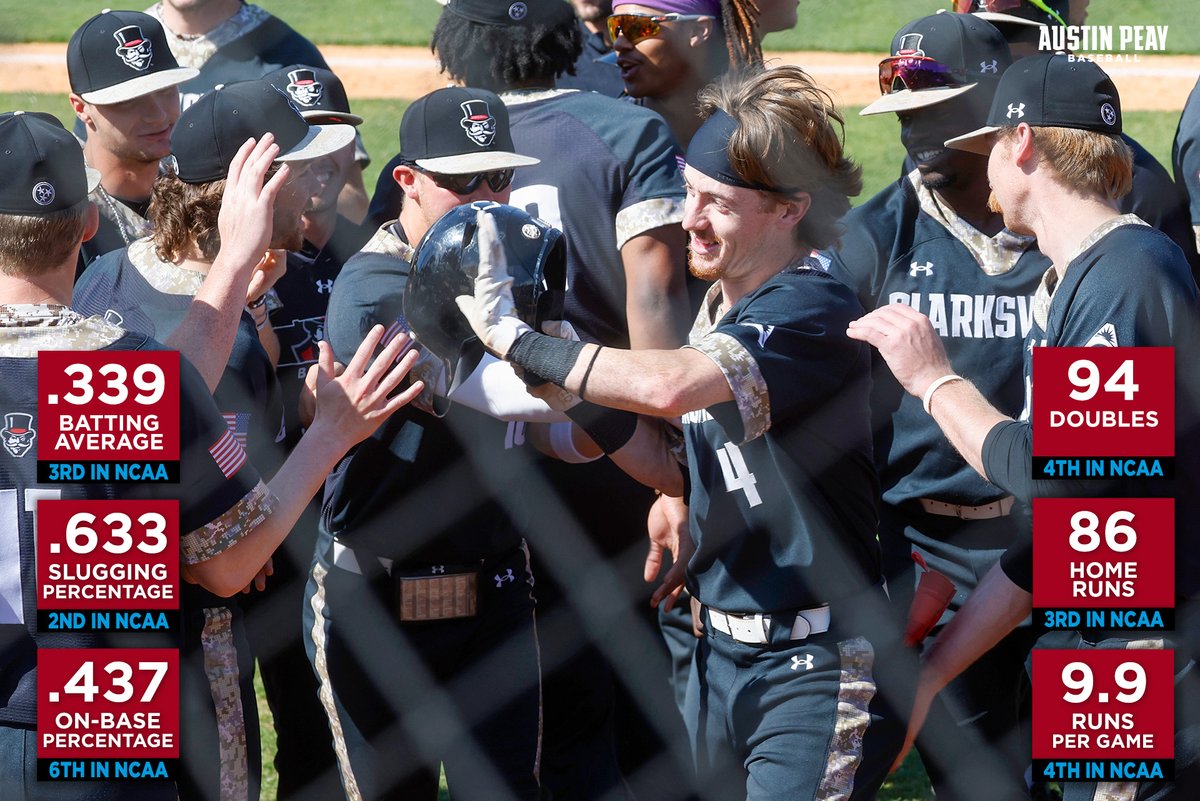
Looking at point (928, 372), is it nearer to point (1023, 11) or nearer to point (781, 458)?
point (781, 458)

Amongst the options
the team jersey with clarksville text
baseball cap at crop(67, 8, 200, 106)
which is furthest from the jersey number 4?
baseball cap at crop(67, 8, 200, 106)

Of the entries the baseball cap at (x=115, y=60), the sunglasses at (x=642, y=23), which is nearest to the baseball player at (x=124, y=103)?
the baseball cap at (x=115, y=60)

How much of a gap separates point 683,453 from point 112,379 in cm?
123

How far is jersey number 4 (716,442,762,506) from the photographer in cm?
259

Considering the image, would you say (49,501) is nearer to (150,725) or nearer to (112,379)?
(112,379)

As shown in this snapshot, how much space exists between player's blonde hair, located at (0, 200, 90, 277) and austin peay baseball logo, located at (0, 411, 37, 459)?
229mm

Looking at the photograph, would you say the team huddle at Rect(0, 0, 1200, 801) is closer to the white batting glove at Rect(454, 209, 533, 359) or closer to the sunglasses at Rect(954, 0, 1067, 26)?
the white batting glove at Rect(454, 209, 533, 359)

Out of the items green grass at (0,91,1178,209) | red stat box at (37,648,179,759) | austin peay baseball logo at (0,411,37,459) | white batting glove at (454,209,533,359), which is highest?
white batting glove at (454,209,533,359)

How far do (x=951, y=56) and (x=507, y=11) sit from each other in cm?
103

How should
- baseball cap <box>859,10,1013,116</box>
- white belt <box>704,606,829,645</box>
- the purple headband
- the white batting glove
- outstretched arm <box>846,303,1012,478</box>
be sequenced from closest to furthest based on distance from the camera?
1. the white batting glove
2. outstretched arm <box>846,303,1012,478</box>
3. white belt <box>704,606,829,645</box>
4. baseball cap <box>859,10,1013,116</box>
5. the purple headband

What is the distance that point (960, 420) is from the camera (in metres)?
2.48

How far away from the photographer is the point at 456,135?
2.86 meters

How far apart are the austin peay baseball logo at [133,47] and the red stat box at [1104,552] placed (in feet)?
7.85

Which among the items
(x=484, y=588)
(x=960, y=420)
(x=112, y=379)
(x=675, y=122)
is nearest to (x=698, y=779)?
(x=484, y=588)
